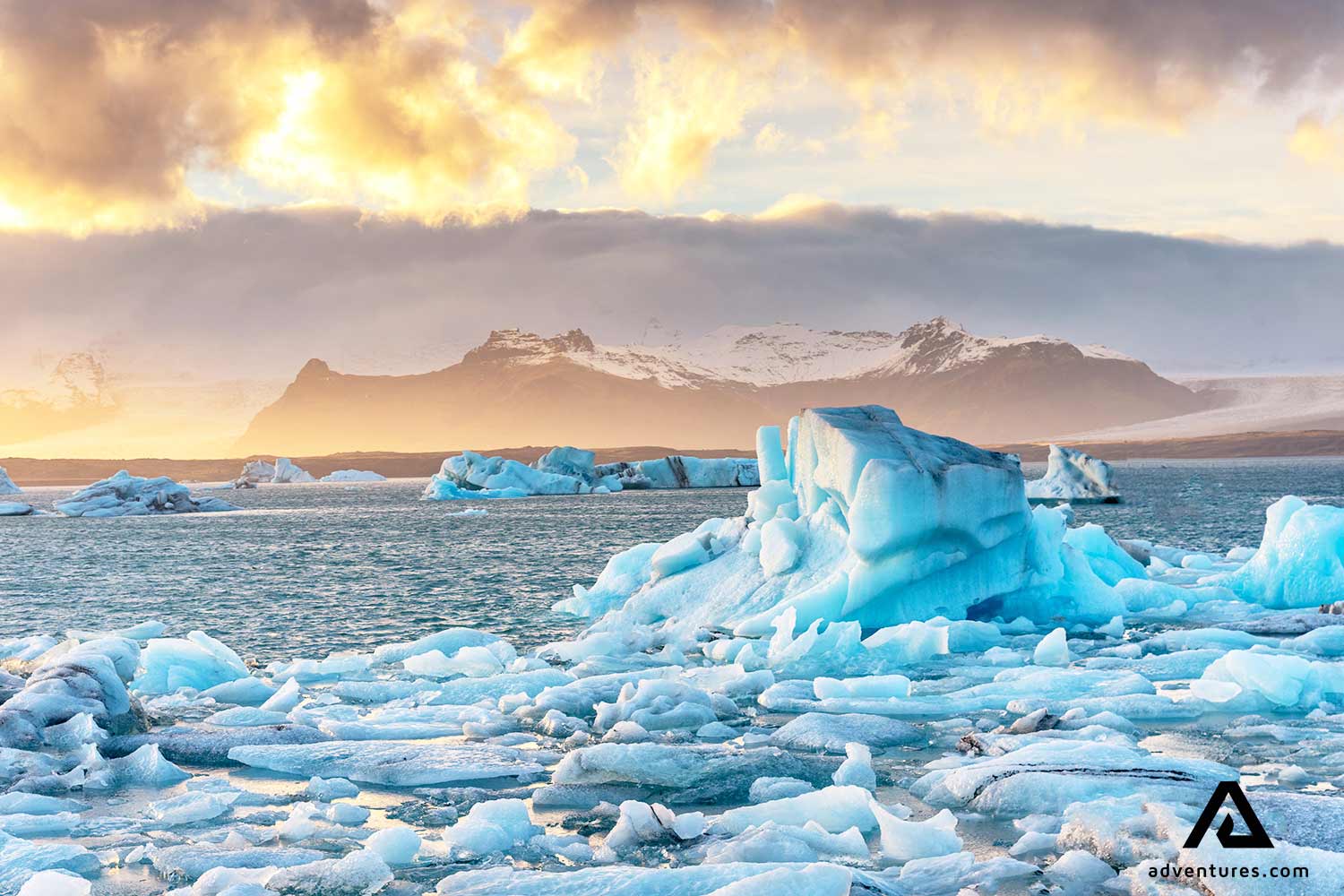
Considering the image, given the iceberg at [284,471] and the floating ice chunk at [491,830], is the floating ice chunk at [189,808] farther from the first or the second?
the iceberg at [284,471]

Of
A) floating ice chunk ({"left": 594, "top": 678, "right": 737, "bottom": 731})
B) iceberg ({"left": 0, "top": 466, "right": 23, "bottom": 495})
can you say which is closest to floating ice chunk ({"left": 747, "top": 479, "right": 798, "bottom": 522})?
floating ice chunk ({"left": 594, "top": 678, "right": 737, "bottom": 731})

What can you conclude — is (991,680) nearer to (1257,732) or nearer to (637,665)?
(1257,732)

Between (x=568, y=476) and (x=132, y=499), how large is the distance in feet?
106

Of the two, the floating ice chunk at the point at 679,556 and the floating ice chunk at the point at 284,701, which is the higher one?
the floating ice chunk at the point at 679,556

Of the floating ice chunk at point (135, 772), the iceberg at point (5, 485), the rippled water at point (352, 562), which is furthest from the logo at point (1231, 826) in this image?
the iceberg at point (5, 485)

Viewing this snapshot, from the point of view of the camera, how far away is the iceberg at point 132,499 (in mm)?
72438

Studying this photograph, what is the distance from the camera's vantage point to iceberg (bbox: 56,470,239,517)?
72.4m

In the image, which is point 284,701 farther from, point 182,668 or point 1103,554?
point 1103,554

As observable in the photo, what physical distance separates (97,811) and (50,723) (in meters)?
2.40

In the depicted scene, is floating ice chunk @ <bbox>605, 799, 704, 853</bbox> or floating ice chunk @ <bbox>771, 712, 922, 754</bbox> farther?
floating ice chunk @ <bbox>771, 712, 922, 754</bbox>

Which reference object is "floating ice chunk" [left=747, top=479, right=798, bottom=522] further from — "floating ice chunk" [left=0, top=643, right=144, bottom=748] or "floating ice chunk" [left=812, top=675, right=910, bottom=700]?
"floating ice chunk" [left=0, top=643, right=144, bottom=748]

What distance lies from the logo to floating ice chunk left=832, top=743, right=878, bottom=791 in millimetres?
2412

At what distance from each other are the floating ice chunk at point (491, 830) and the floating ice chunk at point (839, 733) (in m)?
3.05

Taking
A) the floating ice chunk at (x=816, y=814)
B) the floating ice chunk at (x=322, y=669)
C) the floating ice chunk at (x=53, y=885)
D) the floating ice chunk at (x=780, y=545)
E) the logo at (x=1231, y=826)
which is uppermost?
the floating ice chunk at (x=780, y=545)
